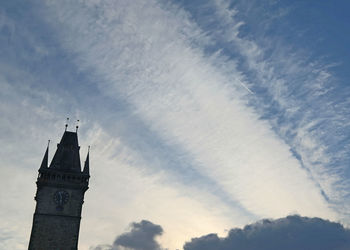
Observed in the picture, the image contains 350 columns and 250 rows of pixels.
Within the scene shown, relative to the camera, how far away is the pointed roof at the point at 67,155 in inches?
2562

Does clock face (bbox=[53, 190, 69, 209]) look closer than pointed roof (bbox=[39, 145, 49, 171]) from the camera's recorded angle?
Yes

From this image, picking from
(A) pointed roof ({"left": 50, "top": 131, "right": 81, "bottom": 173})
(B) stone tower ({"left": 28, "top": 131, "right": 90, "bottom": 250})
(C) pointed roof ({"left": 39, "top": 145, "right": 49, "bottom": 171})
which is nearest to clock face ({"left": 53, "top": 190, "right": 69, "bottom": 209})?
(B) stone tower ({"left": 28, "top": 131, "right": 90, "bottom": 250})

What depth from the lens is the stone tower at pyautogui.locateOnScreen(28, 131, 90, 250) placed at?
192 feet

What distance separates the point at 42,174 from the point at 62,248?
12581 mm

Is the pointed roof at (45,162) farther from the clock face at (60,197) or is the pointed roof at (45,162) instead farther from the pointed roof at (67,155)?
the clock face at (60,197)

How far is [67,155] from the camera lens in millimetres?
67438

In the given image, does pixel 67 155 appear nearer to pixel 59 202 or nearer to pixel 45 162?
pixel 45 162

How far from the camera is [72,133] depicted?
71688 mm

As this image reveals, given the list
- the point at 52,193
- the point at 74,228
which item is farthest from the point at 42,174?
the point at 74,228

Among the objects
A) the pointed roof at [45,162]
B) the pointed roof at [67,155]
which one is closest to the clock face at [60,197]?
the pointed roof at [67,155]

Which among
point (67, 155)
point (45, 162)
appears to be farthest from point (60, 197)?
point (67, 155)

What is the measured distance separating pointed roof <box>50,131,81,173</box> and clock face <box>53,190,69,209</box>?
13.2 feet

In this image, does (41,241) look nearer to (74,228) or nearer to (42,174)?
(74,228)

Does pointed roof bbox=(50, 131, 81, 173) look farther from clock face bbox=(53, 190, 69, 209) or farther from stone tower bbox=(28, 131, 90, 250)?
clock face bbox=(53, 190, 69, 209)
